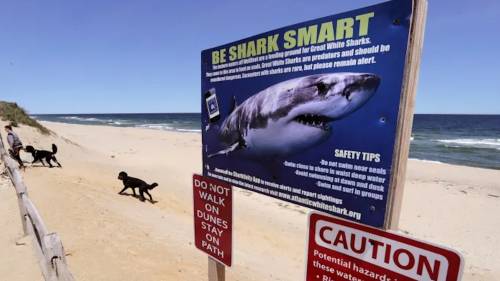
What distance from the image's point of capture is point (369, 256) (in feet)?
5.45

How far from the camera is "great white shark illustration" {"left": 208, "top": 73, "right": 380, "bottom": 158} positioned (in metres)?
1.66

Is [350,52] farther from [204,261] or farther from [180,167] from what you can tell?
[180,167]

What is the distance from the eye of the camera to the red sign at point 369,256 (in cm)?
143

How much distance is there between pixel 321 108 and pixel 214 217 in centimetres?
148

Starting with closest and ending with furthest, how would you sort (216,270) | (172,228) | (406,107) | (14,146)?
(406,107)
(216,270)
(172,228)
(14,146)

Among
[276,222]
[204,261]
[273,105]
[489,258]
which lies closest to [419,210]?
[489,258]

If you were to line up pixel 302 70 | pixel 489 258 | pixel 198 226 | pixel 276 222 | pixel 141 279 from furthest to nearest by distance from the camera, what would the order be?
pixel 276 222 < pixel 489 258 < pixel 141 279 < pixel 198 226 < pixel 302 70

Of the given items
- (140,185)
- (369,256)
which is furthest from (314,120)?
(140,185)

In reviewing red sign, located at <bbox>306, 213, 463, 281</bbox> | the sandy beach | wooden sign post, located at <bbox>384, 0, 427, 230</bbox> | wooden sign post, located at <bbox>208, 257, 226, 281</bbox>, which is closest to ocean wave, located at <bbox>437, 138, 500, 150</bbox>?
the sandy beach

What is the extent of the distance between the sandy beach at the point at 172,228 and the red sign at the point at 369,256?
319 centimetres

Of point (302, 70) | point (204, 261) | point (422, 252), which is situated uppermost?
point (302, 70)

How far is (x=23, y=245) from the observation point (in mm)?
4957

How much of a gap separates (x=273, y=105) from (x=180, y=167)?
15.0 metres

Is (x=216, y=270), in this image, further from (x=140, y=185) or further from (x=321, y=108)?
(x=140, y=185)
